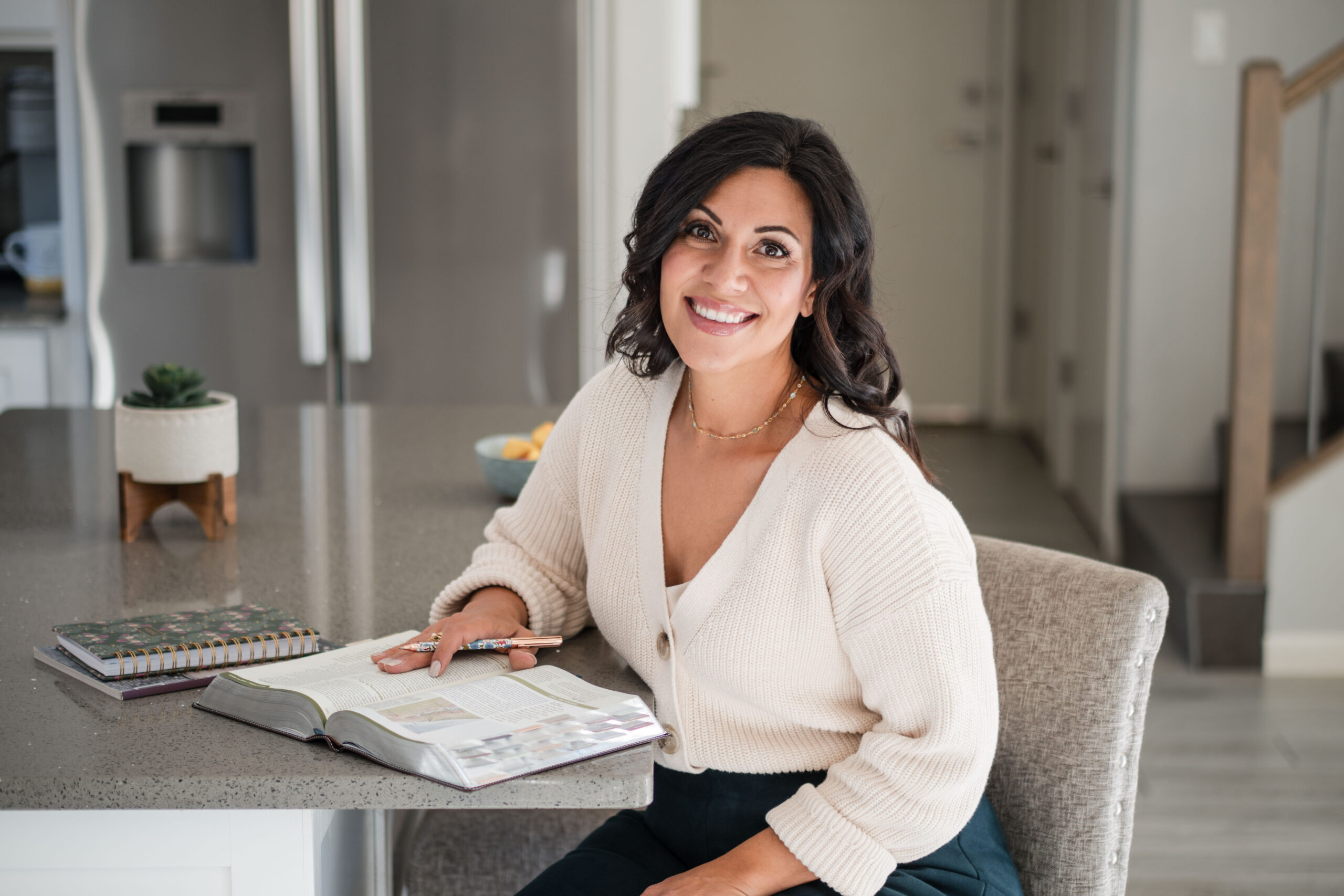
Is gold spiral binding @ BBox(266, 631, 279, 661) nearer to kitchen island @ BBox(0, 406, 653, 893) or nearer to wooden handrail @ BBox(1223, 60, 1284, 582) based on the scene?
kitchen island @ BBox(0, 406, 653, 893)

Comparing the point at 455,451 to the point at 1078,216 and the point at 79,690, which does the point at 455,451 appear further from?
the point at 1078,216

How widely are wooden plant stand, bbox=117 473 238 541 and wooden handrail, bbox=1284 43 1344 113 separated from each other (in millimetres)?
2615

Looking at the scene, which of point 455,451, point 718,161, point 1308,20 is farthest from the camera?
point 1308,20

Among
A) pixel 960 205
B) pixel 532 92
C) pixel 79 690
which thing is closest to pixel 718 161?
pixel 79 690

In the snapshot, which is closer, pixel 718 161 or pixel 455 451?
pixel 718 161

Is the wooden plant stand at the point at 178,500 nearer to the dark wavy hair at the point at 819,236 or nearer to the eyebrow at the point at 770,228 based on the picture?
the dark wavy hair at the point at 819,236

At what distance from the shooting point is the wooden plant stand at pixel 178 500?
1.65 meters

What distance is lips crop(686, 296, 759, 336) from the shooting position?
4.39 feet

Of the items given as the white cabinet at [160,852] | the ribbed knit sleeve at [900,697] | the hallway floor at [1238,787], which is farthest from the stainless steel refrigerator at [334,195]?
the white cabinet at [160,852]

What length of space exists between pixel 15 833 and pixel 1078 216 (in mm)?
4348

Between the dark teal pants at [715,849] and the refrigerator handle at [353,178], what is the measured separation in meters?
2.25

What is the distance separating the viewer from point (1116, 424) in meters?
4.28

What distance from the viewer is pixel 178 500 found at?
1696mm

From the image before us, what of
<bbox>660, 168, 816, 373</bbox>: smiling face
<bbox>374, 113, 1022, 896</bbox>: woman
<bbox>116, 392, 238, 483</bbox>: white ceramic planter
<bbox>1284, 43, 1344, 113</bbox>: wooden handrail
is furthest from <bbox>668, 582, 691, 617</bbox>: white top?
<bbox>1284, 43, 1344, 113</bbox>: wooden handrail
